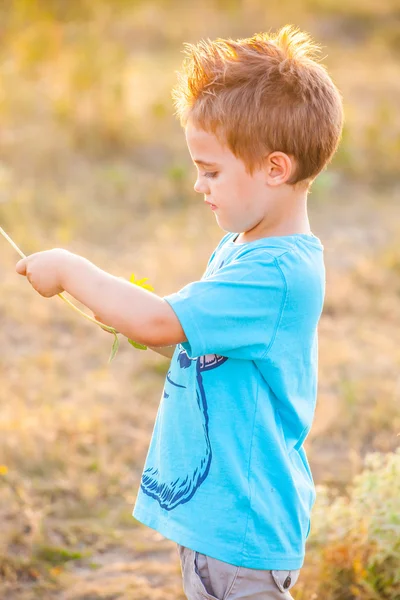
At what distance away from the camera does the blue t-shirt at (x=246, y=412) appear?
1395 millimetres

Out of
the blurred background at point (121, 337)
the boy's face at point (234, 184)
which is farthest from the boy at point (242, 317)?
the blurred background at point (121, 337)

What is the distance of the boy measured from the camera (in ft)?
4.53

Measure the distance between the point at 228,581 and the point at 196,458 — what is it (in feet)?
0.73

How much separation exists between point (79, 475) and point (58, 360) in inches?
41.4

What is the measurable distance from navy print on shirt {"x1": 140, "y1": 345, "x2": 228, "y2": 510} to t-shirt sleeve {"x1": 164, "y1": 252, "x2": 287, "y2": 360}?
9 cm

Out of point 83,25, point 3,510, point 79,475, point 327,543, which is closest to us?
point 327,543

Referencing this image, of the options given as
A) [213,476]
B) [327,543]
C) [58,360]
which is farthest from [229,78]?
[58,360]

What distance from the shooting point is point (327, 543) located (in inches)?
91.4

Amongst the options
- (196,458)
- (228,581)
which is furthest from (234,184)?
(228,581)

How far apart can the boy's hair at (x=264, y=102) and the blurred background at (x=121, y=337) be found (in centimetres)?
109

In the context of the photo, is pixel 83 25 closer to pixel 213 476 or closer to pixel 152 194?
pixel 152 194

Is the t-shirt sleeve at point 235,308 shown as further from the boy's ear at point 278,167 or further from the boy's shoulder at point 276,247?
the boy's ear at point 278,167

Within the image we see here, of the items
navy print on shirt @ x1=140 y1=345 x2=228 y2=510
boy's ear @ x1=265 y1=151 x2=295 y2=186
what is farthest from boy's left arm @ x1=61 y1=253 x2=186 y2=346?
boy's ear @ x1=265 y1=151 x2=295 y2=186

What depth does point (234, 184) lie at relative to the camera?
4.70 feet
